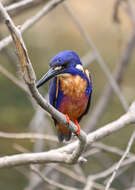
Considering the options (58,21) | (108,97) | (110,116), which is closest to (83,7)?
(58,21)

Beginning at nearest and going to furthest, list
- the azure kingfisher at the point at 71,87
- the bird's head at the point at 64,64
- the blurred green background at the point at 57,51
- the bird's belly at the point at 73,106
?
1. the bird's head at the point at 64,64
2. the azure kingfisher at the point at 71,87
3. the bird's belly at the point at 73,106
4. the blurred green background at the point at 57,51

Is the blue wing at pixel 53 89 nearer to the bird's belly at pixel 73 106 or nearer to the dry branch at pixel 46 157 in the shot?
the bird's belly at pixel 73 106

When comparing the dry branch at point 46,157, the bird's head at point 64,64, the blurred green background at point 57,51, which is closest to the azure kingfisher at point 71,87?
the bird's head at point 64,64

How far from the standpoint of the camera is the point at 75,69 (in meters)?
2.69

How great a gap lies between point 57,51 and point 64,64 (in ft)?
10.4

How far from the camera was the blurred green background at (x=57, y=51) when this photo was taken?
5.50 metres

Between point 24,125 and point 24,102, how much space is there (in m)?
0.29

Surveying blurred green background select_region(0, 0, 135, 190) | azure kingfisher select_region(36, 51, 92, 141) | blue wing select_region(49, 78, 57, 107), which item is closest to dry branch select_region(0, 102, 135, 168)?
azure kingfisher select_region(36, 51, 92, 141)

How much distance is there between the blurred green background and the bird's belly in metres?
2.35

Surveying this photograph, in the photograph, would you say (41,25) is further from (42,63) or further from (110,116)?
(110,116)

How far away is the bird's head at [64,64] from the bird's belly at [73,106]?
7.3 inches

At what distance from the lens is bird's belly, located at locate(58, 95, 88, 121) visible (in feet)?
9.32

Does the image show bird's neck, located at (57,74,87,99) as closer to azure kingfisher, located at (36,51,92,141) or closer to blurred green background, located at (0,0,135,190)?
azure kingfisher, located at (36,51,92,141)

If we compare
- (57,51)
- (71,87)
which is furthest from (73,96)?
(57,51)
